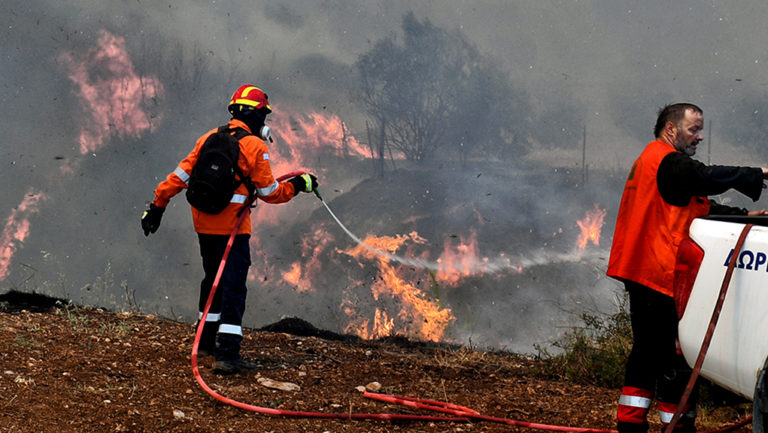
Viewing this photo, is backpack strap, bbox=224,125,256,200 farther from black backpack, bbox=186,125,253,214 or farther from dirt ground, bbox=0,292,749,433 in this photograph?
dirt ground, bbox=0,292,749,433

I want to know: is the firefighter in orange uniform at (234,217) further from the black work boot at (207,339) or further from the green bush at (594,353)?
the green bush at (594,353)

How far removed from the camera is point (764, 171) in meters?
3.86

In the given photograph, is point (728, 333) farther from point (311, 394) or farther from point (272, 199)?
point (272, 199)

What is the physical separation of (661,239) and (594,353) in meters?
3.71

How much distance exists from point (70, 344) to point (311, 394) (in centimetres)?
236

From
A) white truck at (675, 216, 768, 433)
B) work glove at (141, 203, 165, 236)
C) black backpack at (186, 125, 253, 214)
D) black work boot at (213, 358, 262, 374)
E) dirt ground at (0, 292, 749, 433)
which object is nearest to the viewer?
white truck at (675, 216, 768, 433)

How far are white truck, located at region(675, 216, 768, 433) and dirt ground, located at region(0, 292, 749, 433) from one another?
6.73 feet

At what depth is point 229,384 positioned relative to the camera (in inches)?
235

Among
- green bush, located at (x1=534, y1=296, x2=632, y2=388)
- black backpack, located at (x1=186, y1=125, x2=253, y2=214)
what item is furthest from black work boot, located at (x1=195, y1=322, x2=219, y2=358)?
green bush, located at (x1=534, y1=296, x2=632, y2=388)

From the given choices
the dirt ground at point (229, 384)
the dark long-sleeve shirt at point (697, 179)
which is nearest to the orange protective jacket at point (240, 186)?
the dirt ground at point (229, 384)

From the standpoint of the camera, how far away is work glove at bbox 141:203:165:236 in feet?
21.4

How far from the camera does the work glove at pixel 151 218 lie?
6512 mm

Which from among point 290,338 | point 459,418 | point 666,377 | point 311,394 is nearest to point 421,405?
point 459,418

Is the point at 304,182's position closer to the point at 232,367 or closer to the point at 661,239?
the point at 232,367
